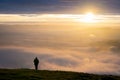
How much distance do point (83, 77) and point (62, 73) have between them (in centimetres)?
519

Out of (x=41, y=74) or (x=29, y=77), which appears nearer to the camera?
(x=29, y=77)

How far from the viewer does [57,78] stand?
51.3 m

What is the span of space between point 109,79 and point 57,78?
34.6 ft

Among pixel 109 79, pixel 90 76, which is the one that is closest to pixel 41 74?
pixel 90 76

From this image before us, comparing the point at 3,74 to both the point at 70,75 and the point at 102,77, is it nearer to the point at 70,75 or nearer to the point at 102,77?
the point at 70,75

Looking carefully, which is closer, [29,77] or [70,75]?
[29,77]

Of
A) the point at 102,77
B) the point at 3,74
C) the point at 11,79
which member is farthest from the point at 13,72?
the point at 102,77

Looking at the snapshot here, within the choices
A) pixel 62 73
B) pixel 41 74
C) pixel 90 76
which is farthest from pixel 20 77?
pixel 90 76

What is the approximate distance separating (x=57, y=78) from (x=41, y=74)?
458 centimetres

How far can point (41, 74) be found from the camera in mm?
54688

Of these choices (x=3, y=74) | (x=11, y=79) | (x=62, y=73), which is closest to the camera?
(x=11, y=79)

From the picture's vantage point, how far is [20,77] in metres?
51.1

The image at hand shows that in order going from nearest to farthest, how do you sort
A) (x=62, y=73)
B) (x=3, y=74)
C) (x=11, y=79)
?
1. (x=11, y=79)
2. (x=3, y=74)
3. (x=62, y=73)

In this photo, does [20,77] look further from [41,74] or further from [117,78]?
[117,78]
